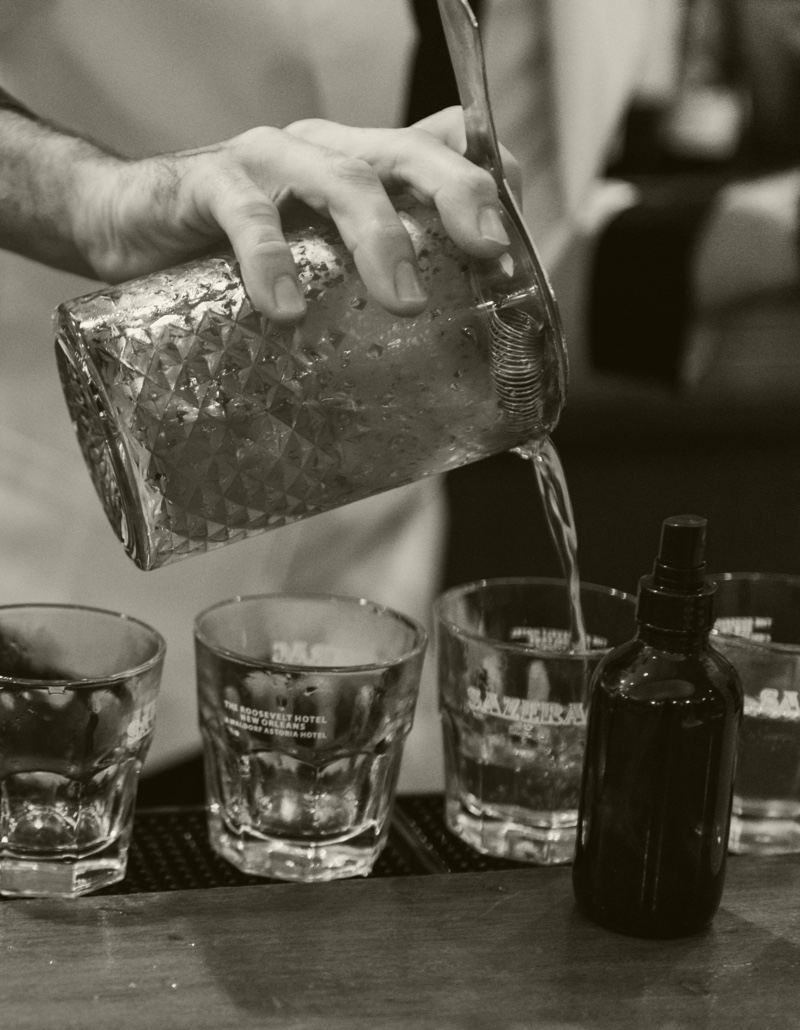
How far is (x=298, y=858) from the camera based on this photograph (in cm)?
91

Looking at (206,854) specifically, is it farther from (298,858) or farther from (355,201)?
(355,201)

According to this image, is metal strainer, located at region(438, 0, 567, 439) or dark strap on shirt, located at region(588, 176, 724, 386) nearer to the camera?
metal strainer, located at region(438, 0, 567, 439)

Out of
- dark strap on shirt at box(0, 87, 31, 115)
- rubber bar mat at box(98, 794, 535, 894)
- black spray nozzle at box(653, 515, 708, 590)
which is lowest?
rubber bar mat at box(98, 794, 535, 894)

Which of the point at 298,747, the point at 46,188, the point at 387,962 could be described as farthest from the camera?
the point at 46,188

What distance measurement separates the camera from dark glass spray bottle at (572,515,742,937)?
2.68 feet

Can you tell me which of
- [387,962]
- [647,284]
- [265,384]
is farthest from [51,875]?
[647,284]

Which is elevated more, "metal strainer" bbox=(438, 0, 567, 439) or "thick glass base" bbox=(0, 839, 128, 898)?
"metal strainer" bbox=(438, 0, 567, 439)

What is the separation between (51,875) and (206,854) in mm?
112

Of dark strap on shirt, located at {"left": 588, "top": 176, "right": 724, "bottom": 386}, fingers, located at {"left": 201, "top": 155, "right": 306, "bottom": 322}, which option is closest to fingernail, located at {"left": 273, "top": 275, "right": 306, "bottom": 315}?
fingers, located at {"left": 201, "top": 155, "right": 306, "bottom": 322}

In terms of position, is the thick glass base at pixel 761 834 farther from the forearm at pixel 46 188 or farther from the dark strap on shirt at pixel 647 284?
the dark strap on shirt at pixel 647 284

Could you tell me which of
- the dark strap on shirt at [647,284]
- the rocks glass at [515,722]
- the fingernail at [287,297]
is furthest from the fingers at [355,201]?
the dark strap on shirt at [647,284]

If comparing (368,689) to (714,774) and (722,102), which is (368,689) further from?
(722,102)

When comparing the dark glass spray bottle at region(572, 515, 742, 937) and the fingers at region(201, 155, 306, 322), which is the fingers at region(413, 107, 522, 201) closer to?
the fingers at region(201, 155, 306, 322)

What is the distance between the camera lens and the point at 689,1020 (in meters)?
0.75
